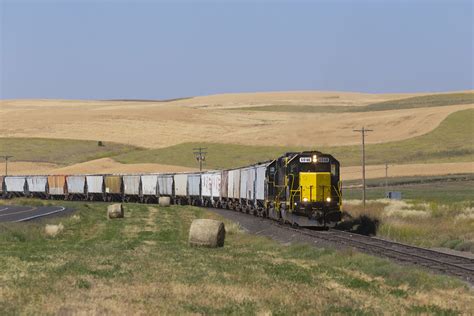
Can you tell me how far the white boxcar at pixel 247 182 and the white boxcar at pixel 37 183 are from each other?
51.0 meters

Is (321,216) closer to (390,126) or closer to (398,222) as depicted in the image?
(398,222)

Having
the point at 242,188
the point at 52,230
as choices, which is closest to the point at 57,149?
the point at 242,188

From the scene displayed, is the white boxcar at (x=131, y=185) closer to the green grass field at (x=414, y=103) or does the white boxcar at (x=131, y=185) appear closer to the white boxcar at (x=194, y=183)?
the white boxcar at (x=194, y=183)

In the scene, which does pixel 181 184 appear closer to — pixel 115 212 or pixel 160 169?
pixel 115 212

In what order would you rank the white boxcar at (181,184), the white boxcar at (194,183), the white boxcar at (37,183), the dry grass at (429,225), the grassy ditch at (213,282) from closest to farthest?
the grassy ditch at (213,282)
the dry grass at (429,225)
the white boxcar at (194,183)
the white boxcar at (181,184)
the white boxcar at (37,183)

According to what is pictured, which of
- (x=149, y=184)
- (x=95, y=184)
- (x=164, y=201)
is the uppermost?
(x=149, y=184)

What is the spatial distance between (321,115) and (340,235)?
146m

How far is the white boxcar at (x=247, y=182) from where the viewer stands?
53812 millimetres

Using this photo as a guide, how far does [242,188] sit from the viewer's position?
193 feet

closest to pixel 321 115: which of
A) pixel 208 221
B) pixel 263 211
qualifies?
pixel 263 211

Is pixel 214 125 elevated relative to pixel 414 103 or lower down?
lower down

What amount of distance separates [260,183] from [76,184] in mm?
54897

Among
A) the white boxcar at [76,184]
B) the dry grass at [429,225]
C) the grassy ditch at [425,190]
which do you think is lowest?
the grassy ditch at [425,190]

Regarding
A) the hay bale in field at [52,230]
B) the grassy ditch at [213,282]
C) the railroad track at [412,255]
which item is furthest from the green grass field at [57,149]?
the grassy ditch at [213,282]
